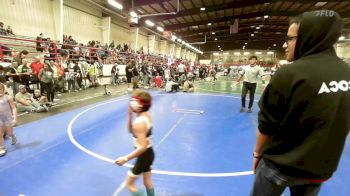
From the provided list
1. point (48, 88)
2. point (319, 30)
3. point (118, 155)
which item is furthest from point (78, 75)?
point (319, 30)

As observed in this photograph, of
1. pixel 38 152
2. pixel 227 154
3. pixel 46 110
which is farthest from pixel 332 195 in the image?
pixel 46 110

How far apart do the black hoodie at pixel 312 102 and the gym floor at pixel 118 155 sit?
2.16 m

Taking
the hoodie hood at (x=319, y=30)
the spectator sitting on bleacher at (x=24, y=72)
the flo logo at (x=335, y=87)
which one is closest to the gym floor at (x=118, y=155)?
the flo logo at (x=335, y=87)

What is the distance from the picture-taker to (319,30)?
126 centimetres

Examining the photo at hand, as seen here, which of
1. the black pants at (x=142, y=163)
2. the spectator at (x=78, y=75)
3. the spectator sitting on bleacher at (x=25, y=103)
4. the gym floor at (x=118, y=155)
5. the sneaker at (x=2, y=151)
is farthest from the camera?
the spectator at (x=78, y=75)

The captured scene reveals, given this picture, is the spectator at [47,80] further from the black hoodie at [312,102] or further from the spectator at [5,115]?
the black hoodie at [312,102]

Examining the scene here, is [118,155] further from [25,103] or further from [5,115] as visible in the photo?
[25,103]

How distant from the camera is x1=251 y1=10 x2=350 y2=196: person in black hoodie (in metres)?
1.24

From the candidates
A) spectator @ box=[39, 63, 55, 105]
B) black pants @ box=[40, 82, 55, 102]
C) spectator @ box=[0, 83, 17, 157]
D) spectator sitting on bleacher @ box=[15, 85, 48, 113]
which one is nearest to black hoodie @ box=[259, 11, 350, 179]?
spectator @ box=[0, 83, 17, 157]

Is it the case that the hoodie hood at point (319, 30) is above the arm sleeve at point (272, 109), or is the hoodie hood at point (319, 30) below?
above

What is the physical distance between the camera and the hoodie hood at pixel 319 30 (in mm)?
1258

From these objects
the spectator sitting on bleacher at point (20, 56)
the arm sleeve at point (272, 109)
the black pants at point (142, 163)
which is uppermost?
the spectator sitting on bleacher at point (20, 56)

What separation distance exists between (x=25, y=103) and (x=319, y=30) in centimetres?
903

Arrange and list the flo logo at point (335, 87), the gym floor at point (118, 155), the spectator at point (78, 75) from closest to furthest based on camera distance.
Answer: the flo logo at point (335, 87) → the gym floor at point (118, 155) → the spectator at point (78, 75)
